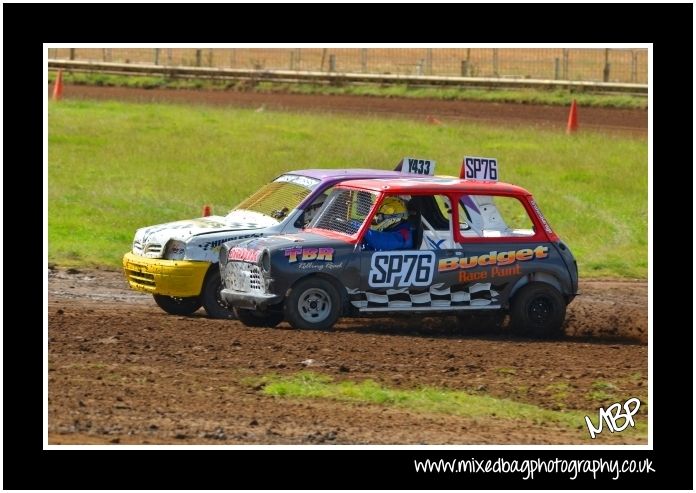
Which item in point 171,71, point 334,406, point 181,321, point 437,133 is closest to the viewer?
point 334,406

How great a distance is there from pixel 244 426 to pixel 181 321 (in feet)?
15.4

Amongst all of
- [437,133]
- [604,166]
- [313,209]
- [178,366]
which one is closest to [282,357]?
[178,366]

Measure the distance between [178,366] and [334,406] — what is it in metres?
1.79

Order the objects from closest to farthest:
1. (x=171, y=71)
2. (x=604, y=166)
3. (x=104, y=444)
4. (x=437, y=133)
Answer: (x=104, y=444), (x=604, y=166), (x=437, y=133), (x=171, y=71)

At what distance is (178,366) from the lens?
11508 millimetres

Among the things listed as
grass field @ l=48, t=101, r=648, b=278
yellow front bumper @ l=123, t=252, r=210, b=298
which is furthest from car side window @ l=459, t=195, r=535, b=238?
grass field @ l=48, t=101, r=648, b=278

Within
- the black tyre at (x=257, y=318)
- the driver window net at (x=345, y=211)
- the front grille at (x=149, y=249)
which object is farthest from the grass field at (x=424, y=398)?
the front grille at (x=149, y=249)

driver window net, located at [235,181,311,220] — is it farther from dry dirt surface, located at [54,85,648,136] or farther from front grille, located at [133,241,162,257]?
dry dirt surface, located at [54,85,648,136]

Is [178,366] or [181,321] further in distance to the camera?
[181,321]

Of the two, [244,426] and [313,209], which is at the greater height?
[313,209]

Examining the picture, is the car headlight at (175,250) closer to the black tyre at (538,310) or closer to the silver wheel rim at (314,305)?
the silver wheel rim at (314,305)

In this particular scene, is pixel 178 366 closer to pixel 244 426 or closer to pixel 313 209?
pixel 244 426

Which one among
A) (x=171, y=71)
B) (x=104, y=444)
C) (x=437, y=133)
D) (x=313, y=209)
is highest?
(x=171, y=71)

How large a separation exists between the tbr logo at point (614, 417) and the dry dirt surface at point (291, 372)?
11 cm
